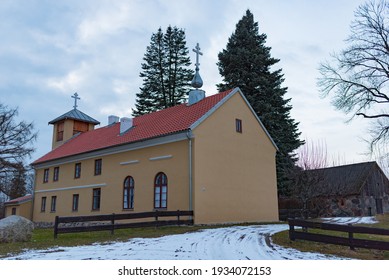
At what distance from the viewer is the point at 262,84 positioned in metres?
29.4

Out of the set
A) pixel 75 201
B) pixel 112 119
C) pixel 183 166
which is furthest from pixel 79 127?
pixel 183 166

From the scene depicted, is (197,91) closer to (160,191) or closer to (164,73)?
(160,191)

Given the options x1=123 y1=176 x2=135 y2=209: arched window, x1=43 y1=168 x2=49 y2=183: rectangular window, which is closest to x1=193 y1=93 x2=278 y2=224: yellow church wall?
x1=123 y1=176 x2=135 y2=209: arched window

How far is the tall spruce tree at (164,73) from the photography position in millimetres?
42750

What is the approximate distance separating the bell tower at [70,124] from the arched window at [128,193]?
543 inches

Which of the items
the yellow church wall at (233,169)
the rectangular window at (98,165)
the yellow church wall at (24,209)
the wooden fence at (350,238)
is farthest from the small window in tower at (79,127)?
the wooden fence at (350,238)

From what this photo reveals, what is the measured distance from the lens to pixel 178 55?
145ft

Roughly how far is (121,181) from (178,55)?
2661 centimetres

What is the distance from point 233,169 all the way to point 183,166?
3.34m

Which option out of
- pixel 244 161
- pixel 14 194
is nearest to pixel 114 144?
pixel 244 161

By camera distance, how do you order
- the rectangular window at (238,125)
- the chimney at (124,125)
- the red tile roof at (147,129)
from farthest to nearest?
the chimney at (124,125), the rectangular window at (238,125), the red tile roof at (147,129)

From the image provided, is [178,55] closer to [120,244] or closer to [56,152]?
[56,152]

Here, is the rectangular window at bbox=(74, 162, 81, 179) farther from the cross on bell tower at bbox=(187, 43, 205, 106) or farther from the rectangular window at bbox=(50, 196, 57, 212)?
the cross on bell tower at bbox=(187, 43, 205, 106)

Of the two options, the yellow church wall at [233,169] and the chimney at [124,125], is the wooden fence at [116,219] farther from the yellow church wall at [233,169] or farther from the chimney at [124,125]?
Result: the chimney at [124,125]
